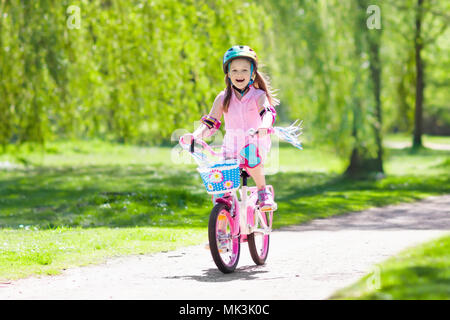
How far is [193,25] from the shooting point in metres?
13.9

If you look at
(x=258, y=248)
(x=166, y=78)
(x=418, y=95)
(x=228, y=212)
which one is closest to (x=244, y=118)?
(x=228, y=212)

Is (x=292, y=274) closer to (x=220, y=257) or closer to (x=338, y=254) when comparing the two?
(x=220, y=257)

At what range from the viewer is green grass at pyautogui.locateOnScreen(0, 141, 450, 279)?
8234 mm

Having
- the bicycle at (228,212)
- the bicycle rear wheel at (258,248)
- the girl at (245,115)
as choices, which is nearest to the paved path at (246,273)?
the bicycle rear wheel at (258,248)

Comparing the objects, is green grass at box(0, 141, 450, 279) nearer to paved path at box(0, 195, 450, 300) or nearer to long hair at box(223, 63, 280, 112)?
paved path at box(0, 195, 450, 300)

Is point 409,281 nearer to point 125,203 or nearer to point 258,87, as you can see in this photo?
point 258,87

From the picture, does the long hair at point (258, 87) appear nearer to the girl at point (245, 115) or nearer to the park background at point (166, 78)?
the girl at point (245, 115)

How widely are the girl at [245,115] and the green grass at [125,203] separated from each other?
27 centimetres

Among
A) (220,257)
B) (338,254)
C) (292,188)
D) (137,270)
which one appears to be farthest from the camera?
(292,188)

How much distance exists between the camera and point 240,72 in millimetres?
7016

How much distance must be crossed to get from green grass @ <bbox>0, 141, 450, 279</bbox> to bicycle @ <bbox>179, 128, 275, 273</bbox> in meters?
A: 0.54

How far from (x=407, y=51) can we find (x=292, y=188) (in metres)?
6.10

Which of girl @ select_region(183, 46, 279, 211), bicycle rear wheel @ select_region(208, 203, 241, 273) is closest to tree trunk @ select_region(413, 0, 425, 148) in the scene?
girl @ select_region(183, 46, 279, 211)
